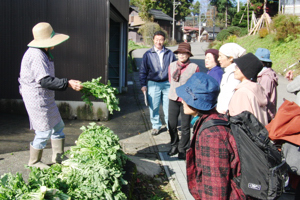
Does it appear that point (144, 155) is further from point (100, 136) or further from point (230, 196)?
point (230, 196)

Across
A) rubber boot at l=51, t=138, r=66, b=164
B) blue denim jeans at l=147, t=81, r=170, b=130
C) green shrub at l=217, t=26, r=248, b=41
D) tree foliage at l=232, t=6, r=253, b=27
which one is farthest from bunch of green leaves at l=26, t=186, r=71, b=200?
tree foliage at l=232, t=6, r=253, b=27

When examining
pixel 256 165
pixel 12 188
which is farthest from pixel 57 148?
pixel 256 165

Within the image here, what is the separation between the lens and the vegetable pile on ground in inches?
95.7

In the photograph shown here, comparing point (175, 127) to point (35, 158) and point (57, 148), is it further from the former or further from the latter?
point (35, 158)

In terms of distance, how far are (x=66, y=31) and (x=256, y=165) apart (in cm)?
656

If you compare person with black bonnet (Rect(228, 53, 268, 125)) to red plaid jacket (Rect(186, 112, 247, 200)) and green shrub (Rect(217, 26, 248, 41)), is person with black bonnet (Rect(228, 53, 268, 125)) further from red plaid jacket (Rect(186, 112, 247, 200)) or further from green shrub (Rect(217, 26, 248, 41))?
green shrub (Rect(217, 26, 248, 41))

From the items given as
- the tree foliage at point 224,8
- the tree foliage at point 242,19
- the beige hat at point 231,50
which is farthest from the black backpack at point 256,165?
the tree foliage at point 224,8

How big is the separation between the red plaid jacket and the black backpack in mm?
42

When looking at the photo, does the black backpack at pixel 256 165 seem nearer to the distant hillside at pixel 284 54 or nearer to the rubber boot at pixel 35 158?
the rubber boot at pixel 35 158

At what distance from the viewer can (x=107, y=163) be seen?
129 inches

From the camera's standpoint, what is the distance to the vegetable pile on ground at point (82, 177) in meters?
2.43

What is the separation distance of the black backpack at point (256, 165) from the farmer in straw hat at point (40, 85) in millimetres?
2513

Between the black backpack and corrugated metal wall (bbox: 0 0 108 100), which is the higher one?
corrugated metal wall (bbox: 0 0 108 100)

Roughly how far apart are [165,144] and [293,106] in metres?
3.26
